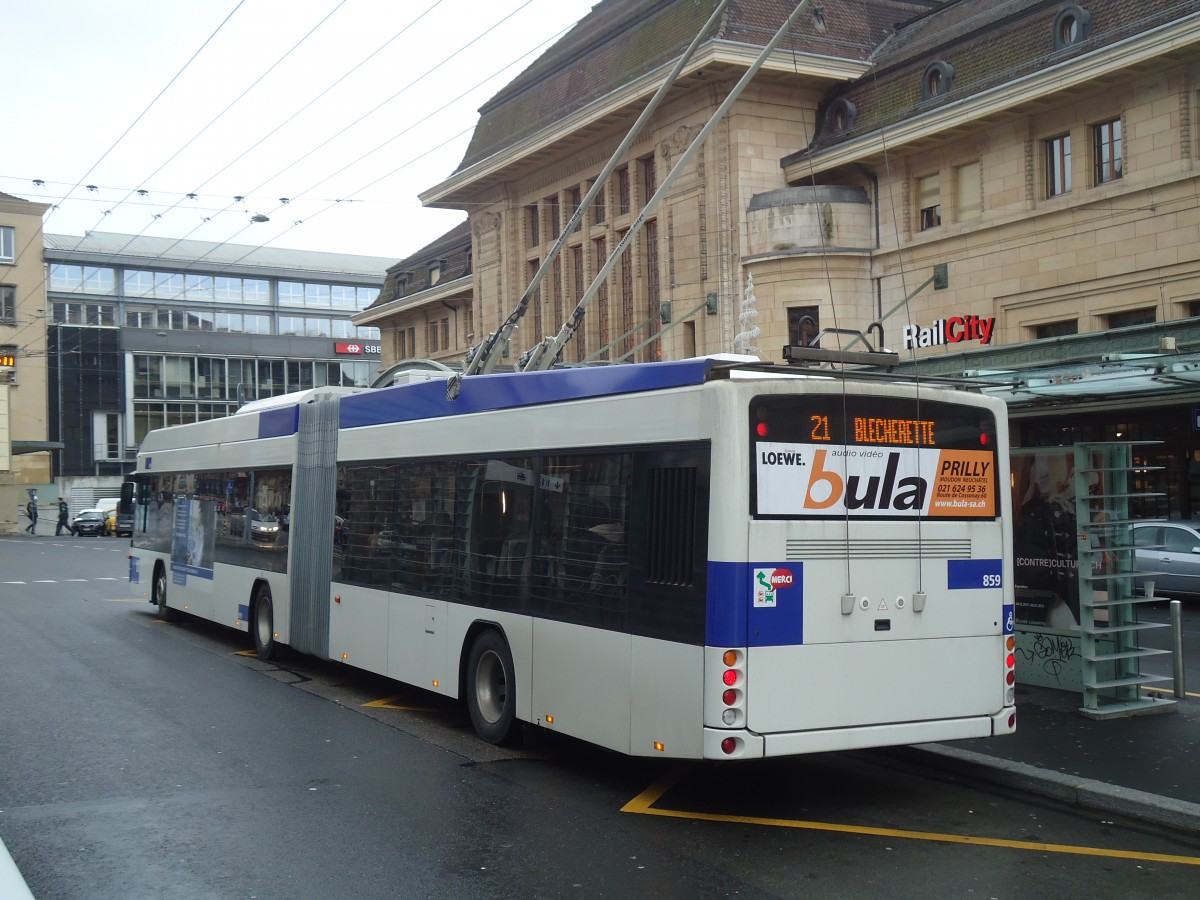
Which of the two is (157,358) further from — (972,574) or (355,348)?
(972,574)

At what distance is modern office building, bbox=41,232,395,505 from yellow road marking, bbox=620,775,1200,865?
252 ft

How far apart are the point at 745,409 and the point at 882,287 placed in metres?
26.0

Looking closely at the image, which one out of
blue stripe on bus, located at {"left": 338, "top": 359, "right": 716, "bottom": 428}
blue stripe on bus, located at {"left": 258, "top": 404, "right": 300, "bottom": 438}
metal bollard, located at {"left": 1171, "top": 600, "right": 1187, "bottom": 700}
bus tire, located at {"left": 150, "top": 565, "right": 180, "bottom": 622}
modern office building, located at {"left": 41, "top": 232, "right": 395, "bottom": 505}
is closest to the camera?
blue stripe on bus, located at {"left": 338, "top": 359, "right": 716, "bottom": 428}

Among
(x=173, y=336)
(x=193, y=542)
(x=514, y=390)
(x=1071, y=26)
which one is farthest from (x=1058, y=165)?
(x=173, y=336)

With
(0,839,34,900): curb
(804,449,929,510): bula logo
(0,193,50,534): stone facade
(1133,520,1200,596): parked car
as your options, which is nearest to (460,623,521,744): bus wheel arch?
(804,449,929,510): bula logo

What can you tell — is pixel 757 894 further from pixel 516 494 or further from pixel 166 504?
pixel 166 504

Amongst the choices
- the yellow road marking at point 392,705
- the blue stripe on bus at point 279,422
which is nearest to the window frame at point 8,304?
the blue stripe on bus at point 279,422

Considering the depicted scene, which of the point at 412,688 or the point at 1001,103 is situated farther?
the point at 1001,103

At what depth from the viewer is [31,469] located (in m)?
84.2

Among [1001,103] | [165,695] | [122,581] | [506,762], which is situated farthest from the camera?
[122,581]

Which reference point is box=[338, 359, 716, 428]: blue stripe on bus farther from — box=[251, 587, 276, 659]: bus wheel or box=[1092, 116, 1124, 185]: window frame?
box=[1092, 116, 1124, 185]: window frame

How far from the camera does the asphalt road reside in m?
6.73

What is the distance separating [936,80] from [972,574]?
79.9 ft

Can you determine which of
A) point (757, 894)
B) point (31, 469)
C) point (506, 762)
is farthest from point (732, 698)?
point (31, 469)
